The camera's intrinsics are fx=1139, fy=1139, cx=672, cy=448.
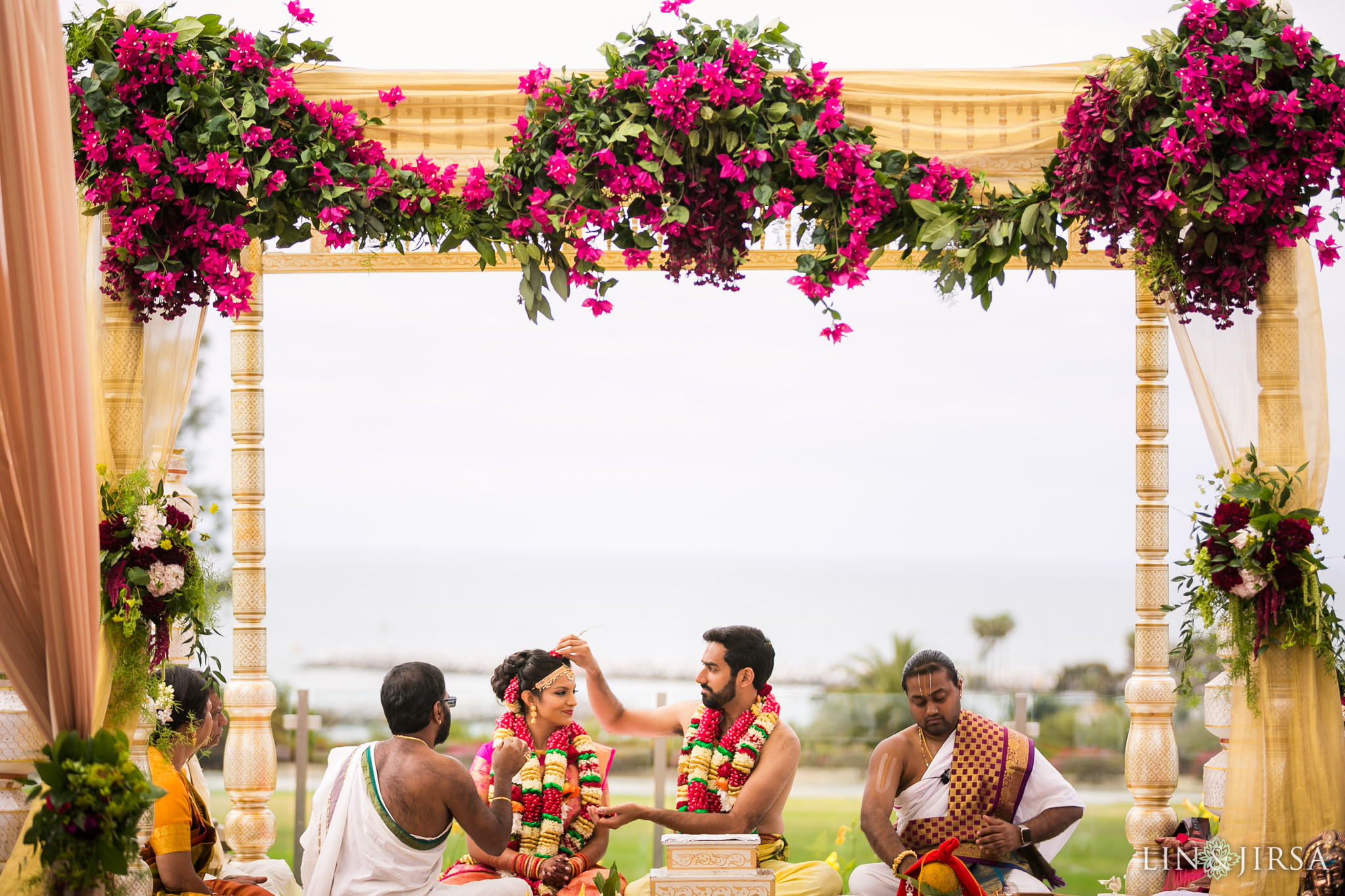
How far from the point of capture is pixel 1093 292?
24.6 ft

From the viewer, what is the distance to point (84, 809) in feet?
10.2

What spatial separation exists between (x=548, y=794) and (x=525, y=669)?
0.49 m

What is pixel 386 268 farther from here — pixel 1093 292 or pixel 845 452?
pixel 1093 292

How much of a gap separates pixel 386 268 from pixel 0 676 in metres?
2.38

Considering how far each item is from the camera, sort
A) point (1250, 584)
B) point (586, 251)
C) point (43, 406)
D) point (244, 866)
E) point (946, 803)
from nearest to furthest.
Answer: point (43, 406), point (1250, 584), point (586, 251), point (946, 803), point (244, 866)

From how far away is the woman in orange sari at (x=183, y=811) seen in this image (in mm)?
3803

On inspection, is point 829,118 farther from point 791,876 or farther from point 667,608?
point 667,608

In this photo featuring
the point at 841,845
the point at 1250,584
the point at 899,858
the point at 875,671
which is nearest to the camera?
the point at 1250,584

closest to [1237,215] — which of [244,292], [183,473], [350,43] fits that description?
[244,292]

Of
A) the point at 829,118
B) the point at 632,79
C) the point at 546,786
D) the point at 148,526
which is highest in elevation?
the point at 632,79

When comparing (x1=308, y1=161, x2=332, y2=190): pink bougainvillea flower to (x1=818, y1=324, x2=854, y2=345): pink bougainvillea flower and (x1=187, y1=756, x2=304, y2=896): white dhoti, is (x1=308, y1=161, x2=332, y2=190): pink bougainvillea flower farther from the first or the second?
(x1=187, y1=756, x2=304, y2=896): white dhoti

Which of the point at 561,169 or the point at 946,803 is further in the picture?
the point at 946,803

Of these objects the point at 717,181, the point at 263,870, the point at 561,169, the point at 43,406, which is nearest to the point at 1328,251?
the point at 717,181

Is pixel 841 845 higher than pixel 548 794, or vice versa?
pixel 548 794
